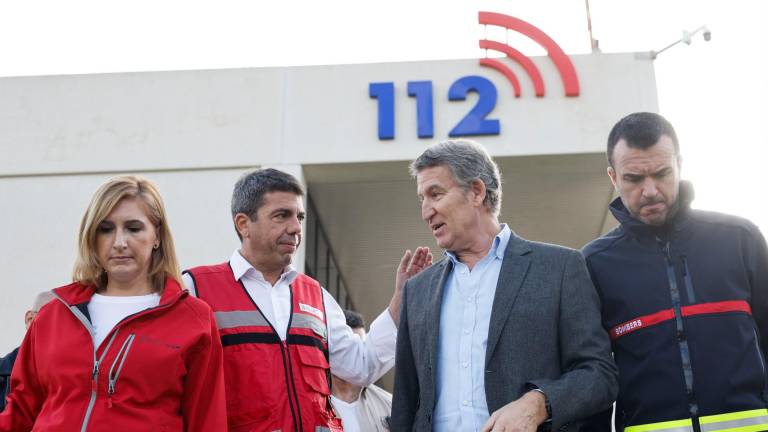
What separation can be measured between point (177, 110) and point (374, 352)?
17.5 ft

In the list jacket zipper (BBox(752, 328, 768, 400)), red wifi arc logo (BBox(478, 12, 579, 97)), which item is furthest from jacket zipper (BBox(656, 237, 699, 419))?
red wifi arc logo (BBox(478, 12, 579, 97))

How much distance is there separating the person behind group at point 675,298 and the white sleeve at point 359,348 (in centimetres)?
88

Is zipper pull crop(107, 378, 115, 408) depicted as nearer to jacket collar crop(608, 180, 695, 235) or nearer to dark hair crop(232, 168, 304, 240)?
dark hair crop(232, 168, 304, 240)

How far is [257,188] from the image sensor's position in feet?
10.1

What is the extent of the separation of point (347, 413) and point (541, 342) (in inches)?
65.3

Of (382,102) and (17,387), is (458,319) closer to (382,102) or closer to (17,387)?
(17,387)

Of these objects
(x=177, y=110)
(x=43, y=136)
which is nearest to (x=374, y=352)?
(x=177, y=110)

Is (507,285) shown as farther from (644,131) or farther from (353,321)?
(353,321)

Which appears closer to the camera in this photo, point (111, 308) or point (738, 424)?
point (738, 424)

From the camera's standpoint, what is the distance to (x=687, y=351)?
2.36 metres

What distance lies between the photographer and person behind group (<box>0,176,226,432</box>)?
235cm

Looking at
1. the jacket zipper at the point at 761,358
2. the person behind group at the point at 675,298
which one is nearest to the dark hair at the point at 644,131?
the person behind group at the point at 675,298

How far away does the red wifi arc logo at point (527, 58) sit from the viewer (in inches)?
299

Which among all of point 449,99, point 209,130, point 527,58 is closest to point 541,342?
point 449,99
